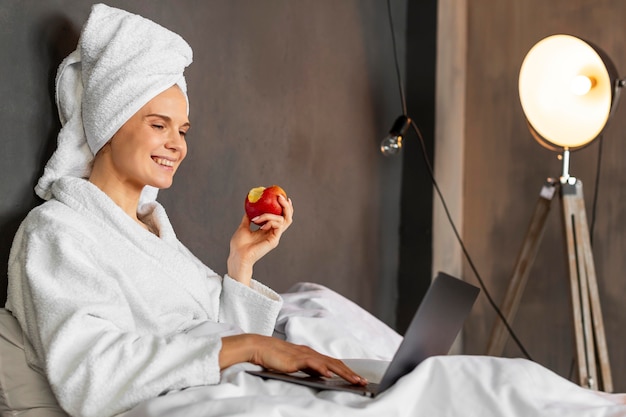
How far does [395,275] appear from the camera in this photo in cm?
363

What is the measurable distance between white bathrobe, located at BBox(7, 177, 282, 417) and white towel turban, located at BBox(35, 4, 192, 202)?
0.37 ft

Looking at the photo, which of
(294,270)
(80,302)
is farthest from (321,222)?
(80,302)

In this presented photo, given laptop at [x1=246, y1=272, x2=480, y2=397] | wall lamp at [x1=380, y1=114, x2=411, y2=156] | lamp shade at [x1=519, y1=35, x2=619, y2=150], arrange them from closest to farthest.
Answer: laptop at [x1=246, y1=272, x2=480, y2=397] < lamp shade at [x1=519, y1=35, x2=619, y2=150] < wall lamp at [x1=380, y1=114, x2=411, y2=156]

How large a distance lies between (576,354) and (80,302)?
6.06 feet

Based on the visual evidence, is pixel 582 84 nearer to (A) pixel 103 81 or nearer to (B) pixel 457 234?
(B) pixel 457 234

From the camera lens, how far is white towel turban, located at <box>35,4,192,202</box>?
194 centimetres

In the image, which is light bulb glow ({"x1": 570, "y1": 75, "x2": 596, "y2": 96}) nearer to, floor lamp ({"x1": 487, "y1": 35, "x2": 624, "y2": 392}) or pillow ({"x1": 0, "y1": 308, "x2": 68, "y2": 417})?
floor lamp ({"x1": 487, "y1": 35, "x2": 624, "y2": 392})

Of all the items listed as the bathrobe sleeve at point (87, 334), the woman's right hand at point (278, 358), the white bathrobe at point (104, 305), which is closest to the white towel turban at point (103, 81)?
the white bathrobe at point (104, 305)

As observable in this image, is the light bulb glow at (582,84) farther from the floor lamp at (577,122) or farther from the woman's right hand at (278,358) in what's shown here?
the woman's right hand at (278,358)

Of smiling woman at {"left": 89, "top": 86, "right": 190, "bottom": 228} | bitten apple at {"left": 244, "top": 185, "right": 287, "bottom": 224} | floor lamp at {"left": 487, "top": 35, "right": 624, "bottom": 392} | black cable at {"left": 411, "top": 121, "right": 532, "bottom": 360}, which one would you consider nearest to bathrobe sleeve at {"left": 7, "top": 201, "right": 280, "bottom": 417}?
smiling woman at {"left": 89, "top": 86, "right": 190, "bottom": 228}

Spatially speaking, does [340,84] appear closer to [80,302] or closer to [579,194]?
[579,194]

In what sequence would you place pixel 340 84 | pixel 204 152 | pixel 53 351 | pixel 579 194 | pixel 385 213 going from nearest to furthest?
pixel 53 351 < pixel 204 152 < pixel 579 194 < pixel 340 84 < pixel 385 213

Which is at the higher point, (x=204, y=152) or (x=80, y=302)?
(x=204, y=152)

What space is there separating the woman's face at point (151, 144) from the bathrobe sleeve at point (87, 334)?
22 cm
